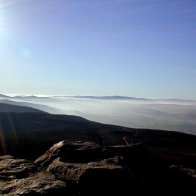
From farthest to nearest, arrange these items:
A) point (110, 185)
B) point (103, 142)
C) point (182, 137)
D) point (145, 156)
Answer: point (182, 137)
point (103, 142)
point (145, 156)
point (110, 185)

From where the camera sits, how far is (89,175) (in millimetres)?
15828

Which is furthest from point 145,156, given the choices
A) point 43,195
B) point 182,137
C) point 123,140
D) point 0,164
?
point 182,137

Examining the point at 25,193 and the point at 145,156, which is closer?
the point at 25,193

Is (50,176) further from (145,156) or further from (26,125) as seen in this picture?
(26,125)

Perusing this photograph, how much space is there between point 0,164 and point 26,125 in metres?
A: 58.5

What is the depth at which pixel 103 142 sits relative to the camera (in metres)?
54.6

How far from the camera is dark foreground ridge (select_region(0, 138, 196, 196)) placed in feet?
48.7

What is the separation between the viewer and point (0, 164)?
63.2 feet

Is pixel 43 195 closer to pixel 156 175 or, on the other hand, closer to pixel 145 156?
pixel 156 175

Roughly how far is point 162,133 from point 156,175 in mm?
52194

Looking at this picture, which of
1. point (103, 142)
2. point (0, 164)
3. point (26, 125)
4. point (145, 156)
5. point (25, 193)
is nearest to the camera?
point (25, 193)

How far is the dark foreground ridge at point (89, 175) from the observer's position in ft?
48.7

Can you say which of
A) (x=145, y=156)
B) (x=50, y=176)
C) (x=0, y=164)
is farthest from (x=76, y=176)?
(x=145, y=156)

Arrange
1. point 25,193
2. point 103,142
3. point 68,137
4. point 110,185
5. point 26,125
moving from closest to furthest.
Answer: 1. point 25,193
2. point 110,185
3. point 103,142
4. point 68,137
5. point 26,125
